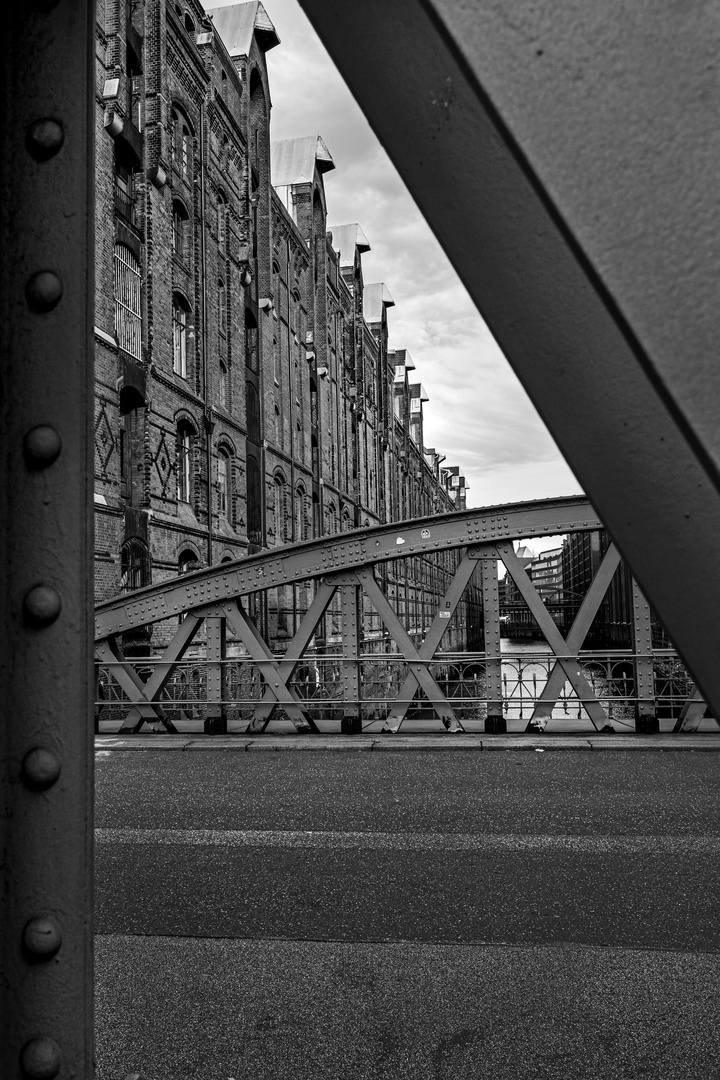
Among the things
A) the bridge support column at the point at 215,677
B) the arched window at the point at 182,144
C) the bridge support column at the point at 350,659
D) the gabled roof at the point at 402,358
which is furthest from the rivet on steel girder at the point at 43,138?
the gabled roof at the point at 402,358

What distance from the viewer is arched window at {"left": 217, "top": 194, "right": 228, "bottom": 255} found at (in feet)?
77.7

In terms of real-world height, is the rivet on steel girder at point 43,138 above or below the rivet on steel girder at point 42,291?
above

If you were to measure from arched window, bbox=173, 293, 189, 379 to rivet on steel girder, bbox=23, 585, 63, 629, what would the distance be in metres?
20.1

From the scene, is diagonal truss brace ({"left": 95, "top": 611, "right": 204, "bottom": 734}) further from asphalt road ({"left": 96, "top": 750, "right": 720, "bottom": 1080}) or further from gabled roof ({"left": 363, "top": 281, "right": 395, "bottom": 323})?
gabled roof ({"left": 363, "top": 281, "right": 395, "bottom": 323})

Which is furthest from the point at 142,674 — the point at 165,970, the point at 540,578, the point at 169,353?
the point at 540,578

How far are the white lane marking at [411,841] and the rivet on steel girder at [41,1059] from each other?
4195 mm

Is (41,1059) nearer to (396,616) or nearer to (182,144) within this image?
(396,616)

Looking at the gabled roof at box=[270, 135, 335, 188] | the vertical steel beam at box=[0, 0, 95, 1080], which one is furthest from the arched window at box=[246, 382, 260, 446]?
the vertical steel beam at box=[0, 0, 95, 1080]

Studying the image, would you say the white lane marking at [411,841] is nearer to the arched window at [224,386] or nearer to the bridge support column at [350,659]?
the bridge support column at [350,659]

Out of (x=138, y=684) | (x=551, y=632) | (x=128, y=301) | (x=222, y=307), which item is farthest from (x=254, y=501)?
(x=551, y=632)

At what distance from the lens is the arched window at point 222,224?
2369cm

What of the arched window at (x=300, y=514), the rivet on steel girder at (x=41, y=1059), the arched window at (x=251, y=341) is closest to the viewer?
the rivet on steel girder at (x=41, y=1059)

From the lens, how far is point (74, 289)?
1.13 meters

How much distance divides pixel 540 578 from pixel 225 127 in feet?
574
